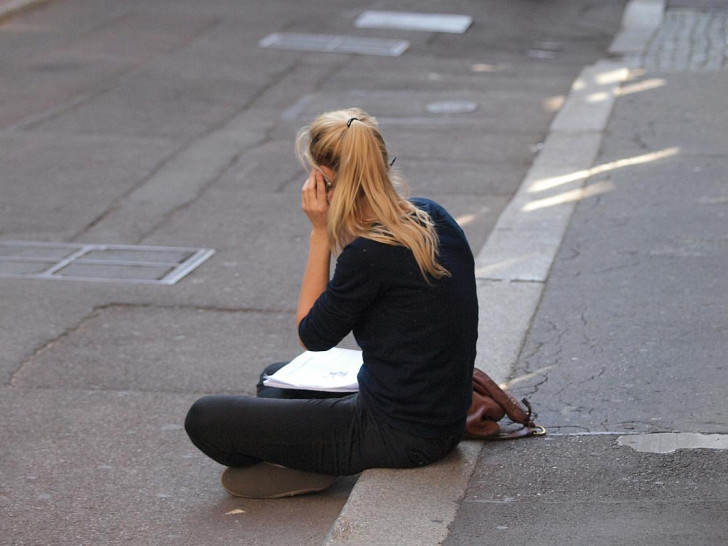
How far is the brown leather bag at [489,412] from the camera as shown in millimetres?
4242

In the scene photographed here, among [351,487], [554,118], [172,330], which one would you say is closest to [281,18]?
[554,118]

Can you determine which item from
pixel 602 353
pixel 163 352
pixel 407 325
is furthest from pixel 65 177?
pixel 407 325

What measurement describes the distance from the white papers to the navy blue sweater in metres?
0.21

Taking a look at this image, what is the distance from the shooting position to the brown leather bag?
13.9ft

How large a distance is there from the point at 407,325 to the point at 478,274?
2.82 m

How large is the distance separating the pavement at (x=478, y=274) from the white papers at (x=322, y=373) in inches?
15.4

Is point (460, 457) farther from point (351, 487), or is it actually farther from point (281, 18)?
point (281, 18)

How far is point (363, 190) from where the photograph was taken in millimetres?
3768

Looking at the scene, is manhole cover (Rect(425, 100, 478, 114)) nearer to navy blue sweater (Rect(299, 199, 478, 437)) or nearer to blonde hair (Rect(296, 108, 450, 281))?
navy blue sweater (Rect(299, 199, 478, 437))

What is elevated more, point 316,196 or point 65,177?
point 316,196

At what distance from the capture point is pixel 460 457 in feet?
13.6

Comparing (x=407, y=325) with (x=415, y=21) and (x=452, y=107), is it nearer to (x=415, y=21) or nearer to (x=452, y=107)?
(x=452, y=107)

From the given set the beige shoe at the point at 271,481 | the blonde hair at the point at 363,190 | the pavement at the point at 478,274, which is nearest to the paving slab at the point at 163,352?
the pavement at the point at 478,274

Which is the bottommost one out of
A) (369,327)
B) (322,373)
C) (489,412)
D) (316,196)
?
(489,412)
